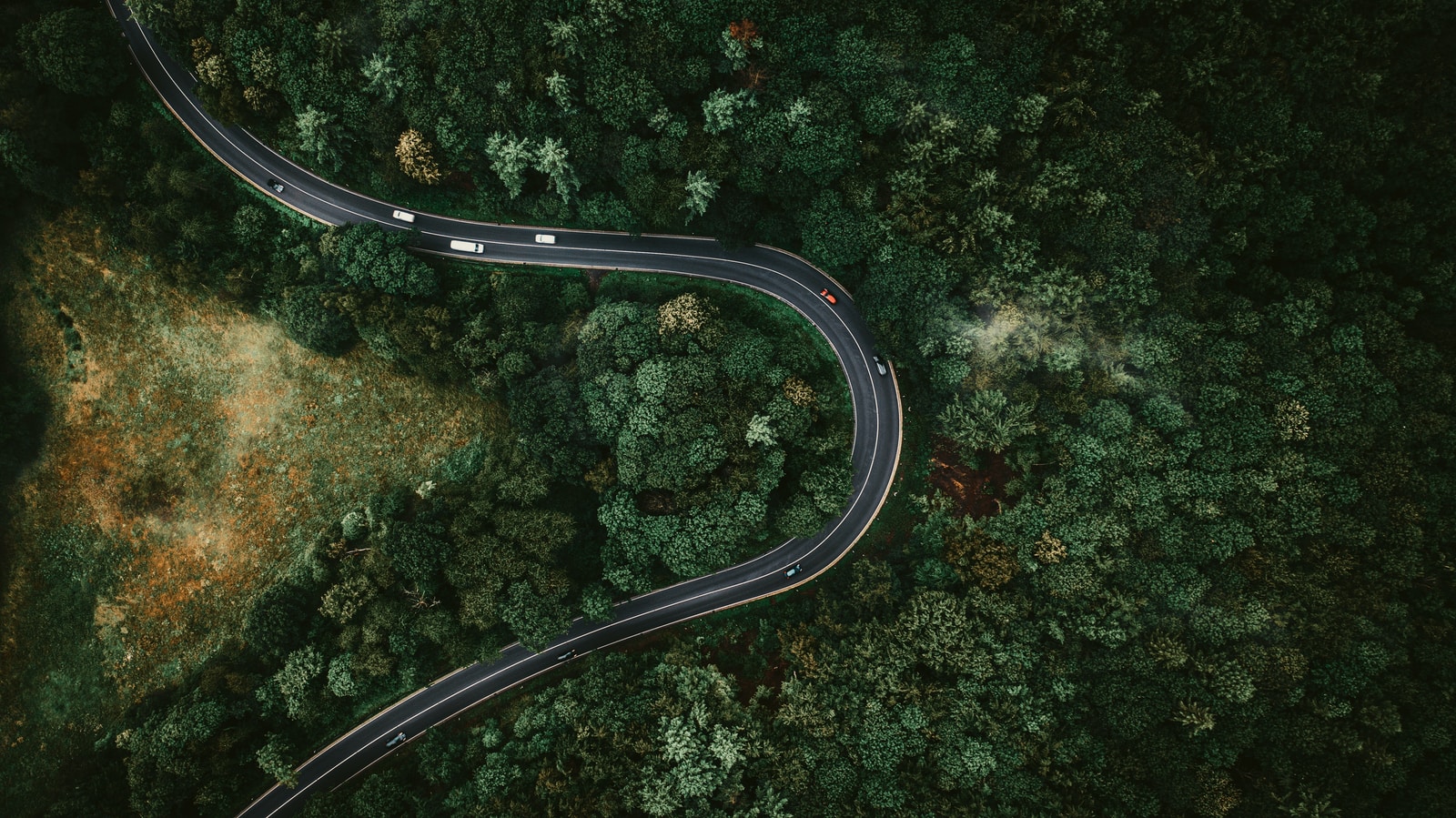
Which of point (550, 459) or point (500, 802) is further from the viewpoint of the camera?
point (550, 459)

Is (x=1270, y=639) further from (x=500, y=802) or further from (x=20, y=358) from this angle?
(x=20, y=358)

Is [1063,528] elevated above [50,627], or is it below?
below

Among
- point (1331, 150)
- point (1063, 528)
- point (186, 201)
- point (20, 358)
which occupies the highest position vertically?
point (186, 201)

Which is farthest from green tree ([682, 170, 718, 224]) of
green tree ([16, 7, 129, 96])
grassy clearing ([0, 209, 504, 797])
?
green tree ([16, 7, 129, 96])

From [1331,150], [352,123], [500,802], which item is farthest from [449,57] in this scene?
[1331,150]

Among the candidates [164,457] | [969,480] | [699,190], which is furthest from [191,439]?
[969,480]
